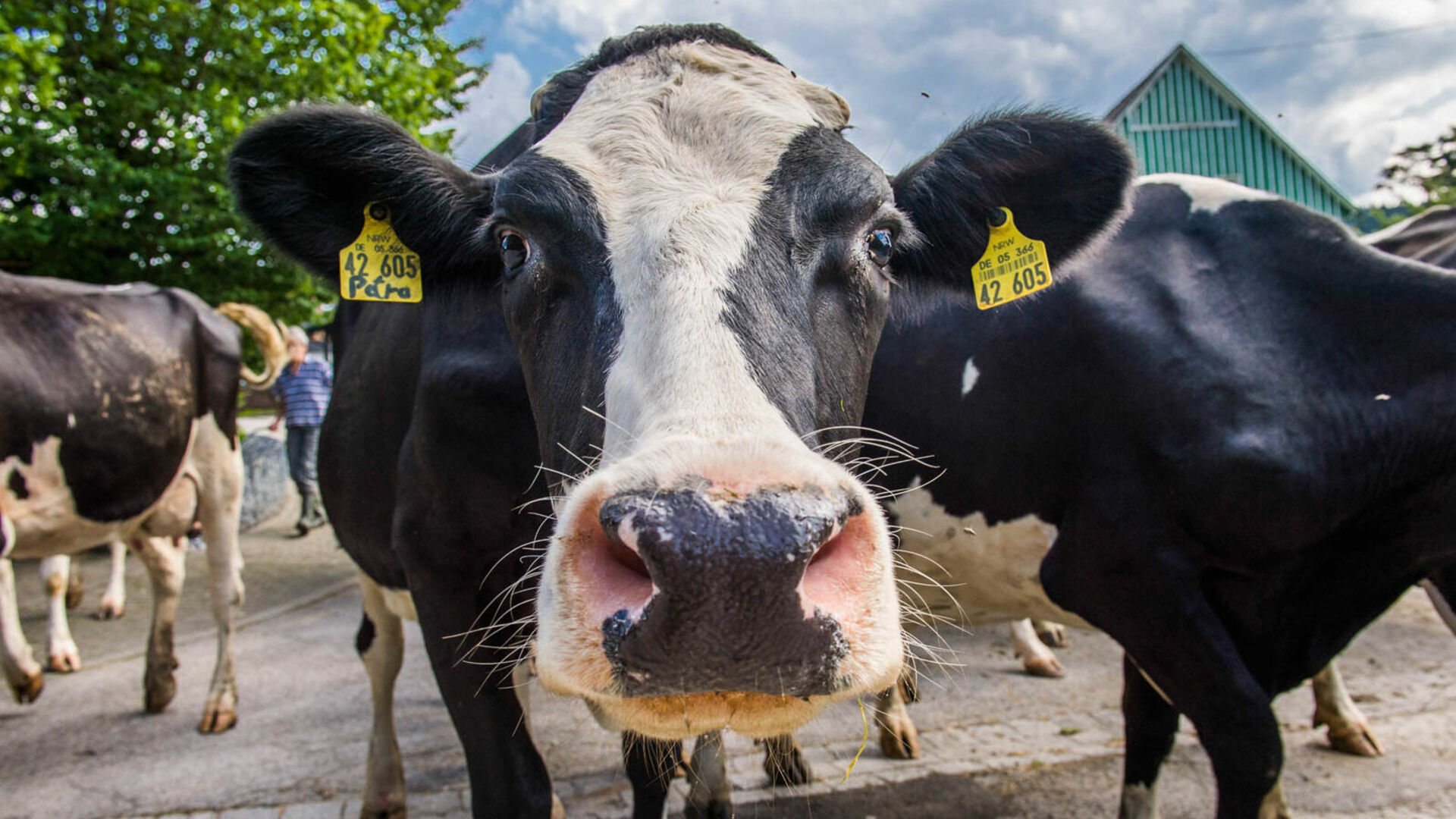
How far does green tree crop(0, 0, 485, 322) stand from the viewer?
8.62 meters

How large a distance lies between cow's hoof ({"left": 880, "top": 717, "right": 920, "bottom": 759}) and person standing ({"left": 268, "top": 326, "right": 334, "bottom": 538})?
7292 millimetres

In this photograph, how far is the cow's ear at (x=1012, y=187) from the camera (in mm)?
2482

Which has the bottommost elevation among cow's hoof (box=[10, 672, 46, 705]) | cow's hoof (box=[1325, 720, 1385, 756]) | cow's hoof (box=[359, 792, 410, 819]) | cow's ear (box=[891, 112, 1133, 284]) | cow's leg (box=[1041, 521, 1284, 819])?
cow's hoof (box=[10, 672, 46, 705])

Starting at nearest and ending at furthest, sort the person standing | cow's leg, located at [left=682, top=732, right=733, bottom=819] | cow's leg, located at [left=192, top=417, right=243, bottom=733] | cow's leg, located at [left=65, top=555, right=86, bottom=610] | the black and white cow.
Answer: the black and white cow
cow's leg, located at [left=682, top=732, right=733, bottom=819]
cow's leg, located at [left=192, top=417, right=243, bottom=733]
cow's leg, located at [left=65, top=555, right=86, bottom=610]
the person standing

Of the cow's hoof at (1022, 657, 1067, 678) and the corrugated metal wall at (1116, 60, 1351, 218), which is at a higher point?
the corrugated metal wall at (1116, 60, 1351, 218)

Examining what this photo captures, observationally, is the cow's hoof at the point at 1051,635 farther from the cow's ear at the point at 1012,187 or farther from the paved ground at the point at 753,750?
the cow's ear at the point at 1012,187

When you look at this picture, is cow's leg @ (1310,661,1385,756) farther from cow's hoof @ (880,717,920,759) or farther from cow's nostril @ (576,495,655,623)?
cow's nostril @ (576,495,655,623)

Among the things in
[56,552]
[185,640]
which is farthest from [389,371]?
[185,640]

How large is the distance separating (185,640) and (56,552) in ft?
5.94

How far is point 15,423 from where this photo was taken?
4215 millimetres

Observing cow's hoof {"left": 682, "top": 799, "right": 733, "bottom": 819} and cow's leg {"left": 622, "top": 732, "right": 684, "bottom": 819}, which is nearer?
cow's leg {"left": 622, "top": 732, "right": 684, "bottom": 819}

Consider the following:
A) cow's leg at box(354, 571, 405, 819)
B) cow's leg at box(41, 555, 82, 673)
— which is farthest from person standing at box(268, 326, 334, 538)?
cow's leg at box(354, 571, 405, 819)

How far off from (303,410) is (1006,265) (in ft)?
29.2

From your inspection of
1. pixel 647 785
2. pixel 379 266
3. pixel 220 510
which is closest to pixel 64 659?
pixel 220 510
